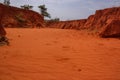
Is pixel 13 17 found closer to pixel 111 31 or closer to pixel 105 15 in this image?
pixel 105 15

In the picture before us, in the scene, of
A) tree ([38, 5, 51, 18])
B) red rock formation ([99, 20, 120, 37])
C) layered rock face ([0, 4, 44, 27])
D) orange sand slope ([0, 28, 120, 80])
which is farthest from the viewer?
tree ([38, 5, 51, 18])

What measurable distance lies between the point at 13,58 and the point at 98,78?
1.76 metres

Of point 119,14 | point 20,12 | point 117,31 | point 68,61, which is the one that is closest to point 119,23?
point 117,31

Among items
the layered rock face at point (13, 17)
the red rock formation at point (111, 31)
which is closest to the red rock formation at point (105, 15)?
the red rock formation at point (111, 31)

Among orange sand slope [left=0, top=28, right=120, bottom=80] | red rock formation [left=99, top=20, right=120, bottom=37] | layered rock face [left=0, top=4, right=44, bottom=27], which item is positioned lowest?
orange sand slope [left=0, top=28, right=120, bottom=80]

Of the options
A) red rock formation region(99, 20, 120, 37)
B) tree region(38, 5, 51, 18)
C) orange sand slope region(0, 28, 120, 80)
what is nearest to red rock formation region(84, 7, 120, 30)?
red rock formation region(99, 20, 120, 37)

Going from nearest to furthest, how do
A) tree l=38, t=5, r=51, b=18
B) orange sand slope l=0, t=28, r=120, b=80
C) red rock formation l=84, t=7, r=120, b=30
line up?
1. orange sand slope l=0, t=28, r=120, b=80
2. red rock formation l=84, t=7, r=120, b=30
3. tree l=38, t=5, r=51, b=18

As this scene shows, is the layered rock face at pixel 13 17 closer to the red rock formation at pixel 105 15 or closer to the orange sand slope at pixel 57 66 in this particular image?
the red rock formation at pixel 105 15

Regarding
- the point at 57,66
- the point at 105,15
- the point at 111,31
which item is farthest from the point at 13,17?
the point at 57,66

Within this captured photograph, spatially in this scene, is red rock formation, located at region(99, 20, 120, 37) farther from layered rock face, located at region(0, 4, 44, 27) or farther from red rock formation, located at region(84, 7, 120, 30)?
layered rock face, located at region(0, 4, 44, 27)

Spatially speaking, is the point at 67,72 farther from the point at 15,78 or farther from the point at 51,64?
the point at 15,78

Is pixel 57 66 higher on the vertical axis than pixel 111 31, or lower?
lower

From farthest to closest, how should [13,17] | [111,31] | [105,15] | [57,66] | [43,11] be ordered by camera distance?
[43,11] → [13,17] → [105,15] → [111,31] → [57,66]

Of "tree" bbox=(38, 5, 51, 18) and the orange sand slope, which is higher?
"tree" bbox=(38, 5, 51, 18)
